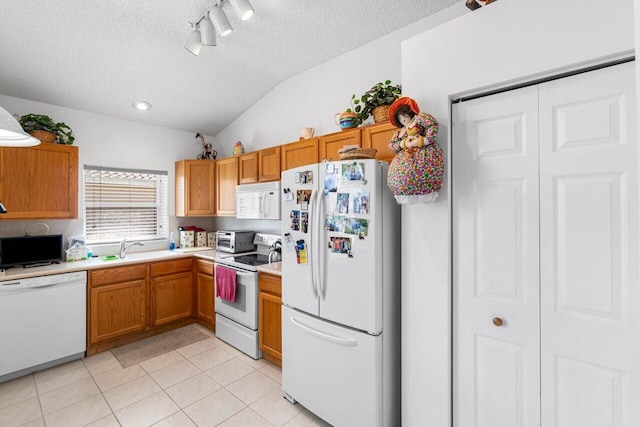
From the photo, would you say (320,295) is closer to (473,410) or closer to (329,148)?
(473,410)

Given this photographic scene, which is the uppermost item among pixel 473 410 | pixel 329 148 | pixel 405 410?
pixel 329 148

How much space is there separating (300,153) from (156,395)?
2.37 meters

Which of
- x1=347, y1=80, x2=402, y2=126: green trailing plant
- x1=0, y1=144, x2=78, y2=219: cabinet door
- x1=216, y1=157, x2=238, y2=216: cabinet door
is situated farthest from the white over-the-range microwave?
x1=0, y1=144, x2=78, y2=219: cabinet door

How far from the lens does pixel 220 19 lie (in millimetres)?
2139

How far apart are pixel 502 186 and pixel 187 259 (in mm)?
3432

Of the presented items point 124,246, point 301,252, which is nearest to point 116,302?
point 124,246

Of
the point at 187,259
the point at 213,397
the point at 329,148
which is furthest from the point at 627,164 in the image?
the point at 187,259

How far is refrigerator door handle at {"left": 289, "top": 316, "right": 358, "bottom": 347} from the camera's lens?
71.2 inches

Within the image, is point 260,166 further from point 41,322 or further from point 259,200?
point 41,322

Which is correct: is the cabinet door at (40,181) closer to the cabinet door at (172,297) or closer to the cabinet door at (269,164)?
the cabinet door at (172,297)

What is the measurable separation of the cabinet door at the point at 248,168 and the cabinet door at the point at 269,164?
7 centimetres

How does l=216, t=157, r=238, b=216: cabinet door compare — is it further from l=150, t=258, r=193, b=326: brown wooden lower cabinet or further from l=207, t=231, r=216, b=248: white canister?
l=150, t=258, r=193, b=326: brown wooden lower cabinet

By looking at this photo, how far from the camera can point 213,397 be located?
2.30 metres

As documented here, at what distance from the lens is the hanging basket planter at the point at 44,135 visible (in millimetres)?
2807
